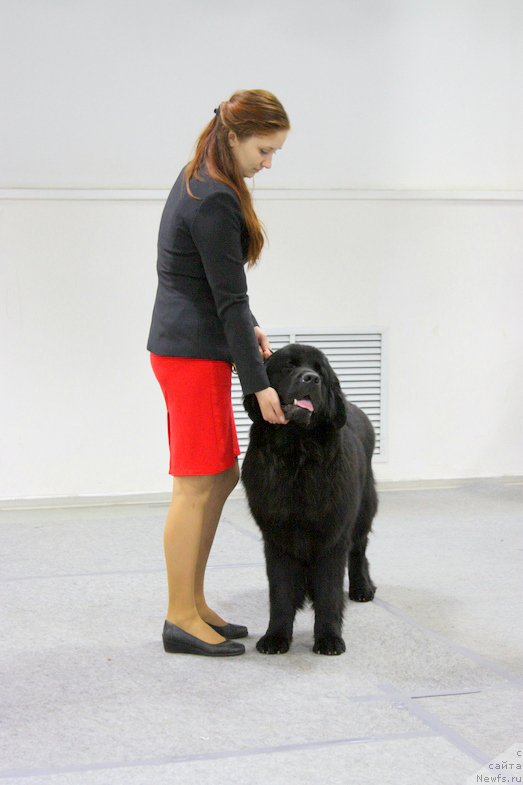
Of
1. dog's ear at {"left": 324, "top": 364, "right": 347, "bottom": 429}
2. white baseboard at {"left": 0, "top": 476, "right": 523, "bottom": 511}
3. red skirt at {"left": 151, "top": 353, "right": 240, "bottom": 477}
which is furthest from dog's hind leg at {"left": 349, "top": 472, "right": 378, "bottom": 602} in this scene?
white baseboard at {"left": 0, "top": 476, "right": 523, "bottom": 511}

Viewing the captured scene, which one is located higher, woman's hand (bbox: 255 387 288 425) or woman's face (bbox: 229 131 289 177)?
woman's face (bbox: 229 131 289 177)

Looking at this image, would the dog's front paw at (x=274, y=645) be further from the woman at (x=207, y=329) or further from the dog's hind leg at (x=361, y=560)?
the dog's hind leg at (x=361, y=560)

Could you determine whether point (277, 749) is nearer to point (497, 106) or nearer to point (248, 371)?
point (248, 371)

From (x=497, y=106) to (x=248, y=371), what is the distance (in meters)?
3.51

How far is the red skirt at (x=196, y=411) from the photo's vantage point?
250 centimetres

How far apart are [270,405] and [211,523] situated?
0.45 metres

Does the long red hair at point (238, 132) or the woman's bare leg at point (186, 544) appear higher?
the long red hair at point (238, 132)

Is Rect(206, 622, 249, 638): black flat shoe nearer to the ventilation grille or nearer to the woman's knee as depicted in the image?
the woman's knee

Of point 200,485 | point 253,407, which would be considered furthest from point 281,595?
point 253,407

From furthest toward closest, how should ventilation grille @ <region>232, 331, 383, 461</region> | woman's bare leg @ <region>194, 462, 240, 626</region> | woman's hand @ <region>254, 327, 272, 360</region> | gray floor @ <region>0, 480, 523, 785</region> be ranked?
ventilation grille @ <region>232, 331, 383, 461</region>
woman's hand @ <region>254, 327, 272, 360</region>
woman's bare leg @ <region>194, 462, 240, 626</region>
gray floor @ <region>0, 480, 523, 785</region>

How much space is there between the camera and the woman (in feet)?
7.88

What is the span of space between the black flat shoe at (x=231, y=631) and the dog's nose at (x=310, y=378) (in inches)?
31.9

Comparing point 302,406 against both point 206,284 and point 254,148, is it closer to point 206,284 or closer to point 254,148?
point 206,284

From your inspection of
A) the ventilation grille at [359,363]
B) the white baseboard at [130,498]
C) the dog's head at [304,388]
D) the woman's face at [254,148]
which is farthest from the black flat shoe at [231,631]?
the ventilation grille at [359,363]
